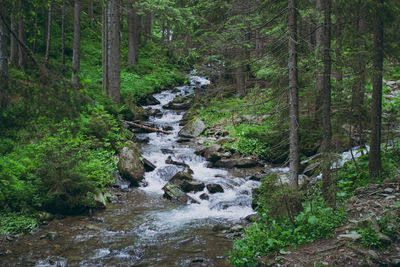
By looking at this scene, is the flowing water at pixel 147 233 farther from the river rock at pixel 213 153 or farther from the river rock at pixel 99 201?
the river rock at pixel 213 153

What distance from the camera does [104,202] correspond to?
923 centimetres

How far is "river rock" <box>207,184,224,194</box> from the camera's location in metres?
10.9

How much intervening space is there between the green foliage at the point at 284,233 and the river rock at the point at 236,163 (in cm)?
670

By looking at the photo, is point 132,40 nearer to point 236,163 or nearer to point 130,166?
point 236,163

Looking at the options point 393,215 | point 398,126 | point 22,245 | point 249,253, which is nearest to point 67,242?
point 22,245

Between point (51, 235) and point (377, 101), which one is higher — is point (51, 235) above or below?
below

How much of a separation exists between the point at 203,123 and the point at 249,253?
42.2 ft

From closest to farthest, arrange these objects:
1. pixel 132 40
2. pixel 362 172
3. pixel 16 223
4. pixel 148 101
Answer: pixel 16 223, pixel 362 172, pixel 148 101, pixel 132 40

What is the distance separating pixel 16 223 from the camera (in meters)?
7.32

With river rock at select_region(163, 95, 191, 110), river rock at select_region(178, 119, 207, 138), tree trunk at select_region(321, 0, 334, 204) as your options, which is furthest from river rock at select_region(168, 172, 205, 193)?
river rock at select_region(163, 95, 191, 110)

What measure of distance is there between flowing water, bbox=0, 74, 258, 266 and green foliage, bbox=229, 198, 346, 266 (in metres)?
0.59

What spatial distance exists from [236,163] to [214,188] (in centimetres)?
314

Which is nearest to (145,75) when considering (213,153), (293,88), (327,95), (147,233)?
(213,153)

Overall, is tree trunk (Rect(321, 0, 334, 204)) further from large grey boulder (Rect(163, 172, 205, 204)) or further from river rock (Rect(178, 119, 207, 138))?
river rock (Rect(178, 119, 207, 138))
